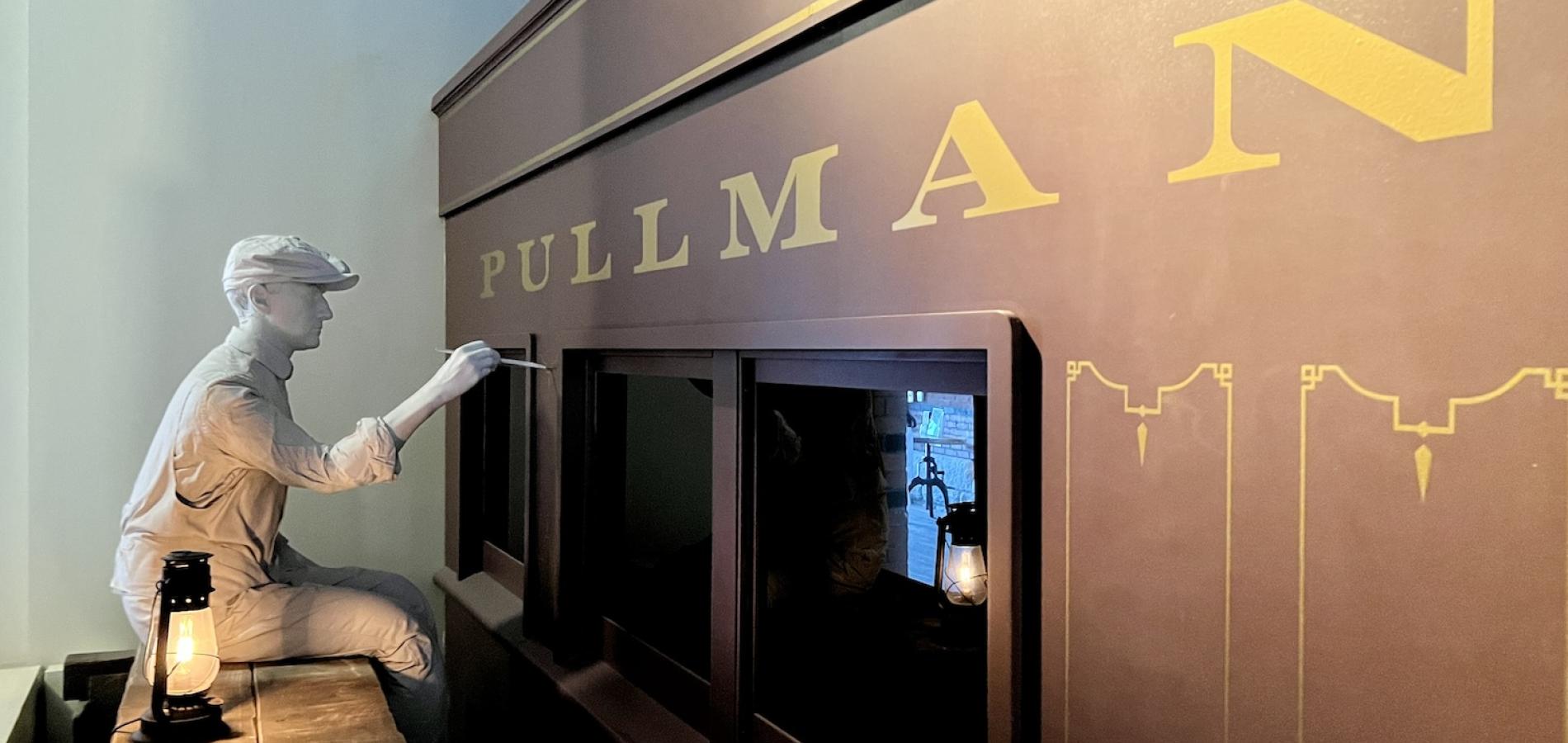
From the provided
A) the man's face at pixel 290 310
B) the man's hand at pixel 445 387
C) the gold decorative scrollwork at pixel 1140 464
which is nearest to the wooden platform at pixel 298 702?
the man's hand at pixel 445 387

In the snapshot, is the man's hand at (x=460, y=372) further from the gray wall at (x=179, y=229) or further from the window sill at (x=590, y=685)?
the gray wall at (x=179, y=229)

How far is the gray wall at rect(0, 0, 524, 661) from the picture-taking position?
3.27 meters

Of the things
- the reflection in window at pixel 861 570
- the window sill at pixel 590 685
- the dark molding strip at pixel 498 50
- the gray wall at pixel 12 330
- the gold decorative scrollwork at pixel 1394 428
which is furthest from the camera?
the gray wall at pixel 12 330

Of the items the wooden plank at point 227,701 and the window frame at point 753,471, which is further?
the wooden plank at point 227,701

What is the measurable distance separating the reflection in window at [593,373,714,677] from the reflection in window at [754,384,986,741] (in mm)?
416

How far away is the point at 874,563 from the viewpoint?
2.13 metres

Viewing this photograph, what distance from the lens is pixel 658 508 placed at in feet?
8.90

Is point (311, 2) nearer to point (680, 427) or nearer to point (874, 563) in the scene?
point (680, 427)

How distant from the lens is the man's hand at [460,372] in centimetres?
245

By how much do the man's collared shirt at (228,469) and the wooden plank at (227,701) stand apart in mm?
154

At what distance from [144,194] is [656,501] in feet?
6.26

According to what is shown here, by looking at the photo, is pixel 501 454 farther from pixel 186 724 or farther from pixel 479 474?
pixel 186 724

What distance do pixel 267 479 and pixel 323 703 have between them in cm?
53

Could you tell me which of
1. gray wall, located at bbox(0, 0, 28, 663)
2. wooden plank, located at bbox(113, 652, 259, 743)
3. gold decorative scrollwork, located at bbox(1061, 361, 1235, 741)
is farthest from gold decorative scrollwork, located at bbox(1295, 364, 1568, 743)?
gray wall, located at bbox(0, 0, 28, 663)
